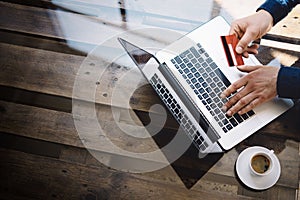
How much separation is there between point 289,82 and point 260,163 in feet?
0.75

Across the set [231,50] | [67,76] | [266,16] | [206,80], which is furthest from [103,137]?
[266,16]

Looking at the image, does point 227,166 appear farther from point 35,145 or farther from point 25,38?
point 25,38

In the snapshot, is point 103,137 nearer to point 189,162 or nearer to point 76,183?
point 76,183

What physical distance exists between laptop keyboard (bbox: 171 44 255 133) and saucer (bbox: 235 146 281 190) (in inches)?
3.6

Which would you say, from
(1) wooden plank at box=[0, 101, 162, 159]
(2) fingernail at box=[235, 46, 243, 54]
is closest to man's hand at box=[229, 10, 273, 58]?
(2) fingernail at box=[235, 46, 243, 54]

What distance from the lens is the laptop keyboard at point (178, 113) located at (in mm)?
1170

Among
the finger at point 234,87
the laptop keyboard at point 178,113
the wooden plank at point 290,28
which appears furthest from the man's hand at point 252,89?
the wooden plank at point 290,28

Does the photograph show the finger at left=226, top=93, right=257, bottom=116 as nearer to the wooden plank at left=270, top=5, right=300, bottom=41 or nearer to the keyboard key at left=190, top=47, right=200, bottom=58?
the keyboard key at left=190, top=47, right=200, bottom=58

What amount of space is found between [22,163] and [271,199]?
2.29 ft

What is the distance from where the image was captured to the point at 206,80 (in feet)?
3.93

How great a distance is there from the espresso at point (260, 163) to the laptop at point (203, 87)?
2.5 inches

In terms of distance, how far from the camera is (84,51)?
1.35 m

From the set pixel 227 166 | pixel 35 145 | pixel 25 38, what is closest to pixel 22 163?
pixel 35 145

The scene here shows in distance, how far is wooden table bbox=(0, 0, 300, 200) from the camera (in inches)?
47.4
